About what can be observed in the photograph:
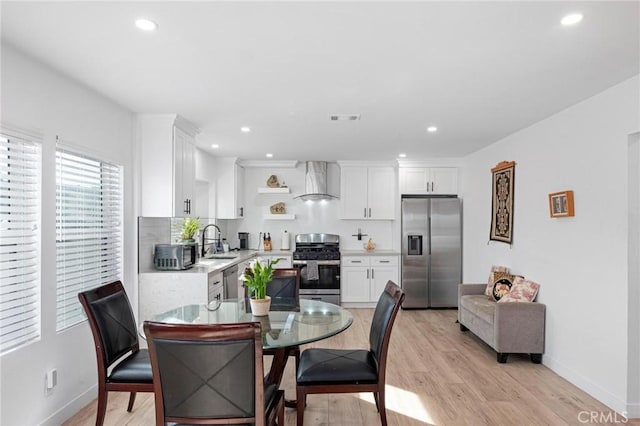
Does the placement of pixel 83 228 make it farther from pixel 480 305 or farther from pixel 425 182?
pixel 425 182

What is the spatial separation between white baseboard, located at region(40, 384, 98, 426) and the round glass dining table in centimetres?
90

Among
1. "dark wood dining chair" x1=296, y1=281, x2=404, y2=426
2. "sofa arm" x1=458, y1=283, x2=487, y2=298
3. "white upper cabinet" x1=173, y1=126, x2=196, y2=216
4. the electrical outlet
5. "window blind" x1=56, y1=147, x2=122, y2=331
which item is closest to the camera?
"dark wood dining chair" x1=296, y1=281, x2=404, y2=426

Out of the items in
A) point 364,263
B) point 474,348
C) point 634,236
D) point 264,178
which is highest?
point 264,178

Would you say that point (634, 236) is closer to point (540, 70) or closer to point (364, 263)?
point (540, 70)

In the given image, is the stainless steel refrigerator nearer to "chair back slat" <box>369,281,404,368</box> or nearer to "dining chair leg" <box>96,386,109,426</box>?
"chair back slat" <box>369,281,404,368</box>

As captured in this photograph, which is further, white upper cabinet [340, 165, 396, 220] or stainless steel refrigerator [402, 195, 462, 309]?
white upper cabinet [340, 165, 396, 220]

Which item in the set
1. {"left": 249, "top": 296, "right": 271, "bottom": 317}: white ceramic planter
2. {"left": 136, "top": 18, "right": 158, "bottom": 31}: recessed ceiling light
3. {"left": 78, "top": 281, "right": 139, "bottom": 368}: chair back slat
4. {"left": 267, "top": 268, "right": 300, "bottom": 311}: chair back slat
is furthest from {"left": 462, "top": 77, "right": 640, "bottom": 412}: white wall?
{"left": 78, "top": 281, "right": 139, "bottom": 368}: chair back slat

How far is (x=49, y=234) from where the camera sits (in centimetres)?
255

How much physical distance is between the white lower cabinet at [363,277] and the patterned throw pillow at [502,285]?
1.94 meters

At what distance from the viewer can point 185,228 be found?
14.3 ft

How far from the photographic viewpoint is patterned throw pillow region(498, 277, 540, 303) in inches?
156

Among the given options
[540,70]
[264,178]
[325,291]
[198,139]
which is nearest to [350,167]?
[264,178]

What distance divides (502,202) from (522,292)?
3.86ft

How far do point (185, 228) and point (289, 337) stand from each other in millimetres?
2582
